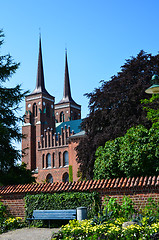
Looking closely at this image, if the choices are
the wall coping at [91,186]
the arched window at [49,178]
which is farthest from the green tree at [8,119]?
the arched window at [49,178]

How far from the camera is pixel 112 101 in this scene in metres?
18.3

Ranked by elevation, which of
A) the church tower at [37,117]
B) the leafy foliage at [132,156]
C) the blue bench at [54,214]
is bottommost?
the blue bench at [54,214]

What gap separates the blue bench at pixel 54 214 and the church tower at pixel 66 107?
215ft

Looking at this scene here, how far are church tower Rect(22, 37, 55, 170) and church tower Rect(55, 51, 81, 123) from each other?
9.11m

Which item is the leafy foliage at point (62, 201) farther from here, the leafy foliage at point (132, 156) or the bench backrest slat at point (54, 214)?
A: the leafy foliage at point (132, 156)

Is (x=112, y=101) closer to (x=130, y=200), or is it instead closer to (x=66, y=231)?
(x=130, y=200)

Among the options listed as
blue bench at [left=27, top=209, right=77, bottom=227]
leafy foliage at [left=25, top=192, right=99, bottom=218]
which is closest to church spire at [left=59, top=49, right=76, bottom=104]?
leafy foliage at [left=25, top=192, right=99, bottom=218]

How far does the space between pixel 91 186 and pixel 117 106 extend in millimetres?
9407

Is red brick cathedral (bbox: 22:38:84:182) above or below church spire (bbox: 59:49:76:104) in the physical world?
below

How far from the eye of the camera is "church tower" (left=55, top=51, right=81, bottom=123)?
249 ft

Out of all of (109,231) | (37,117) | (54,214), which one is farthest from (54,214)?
(37,117)

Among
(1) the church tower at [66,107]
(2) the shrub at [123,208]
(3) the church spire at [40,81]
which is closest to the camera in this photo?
(2) the shrub at [123,208]

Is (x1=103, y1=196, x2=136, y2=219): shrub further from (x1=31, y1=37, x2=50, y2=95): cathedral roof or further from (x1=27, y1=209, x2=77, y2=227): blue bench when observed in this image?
(x1=31, y1=37, x2=50, y2=95): cathedral roof

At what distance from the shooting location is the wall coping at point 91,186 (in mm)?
8727
